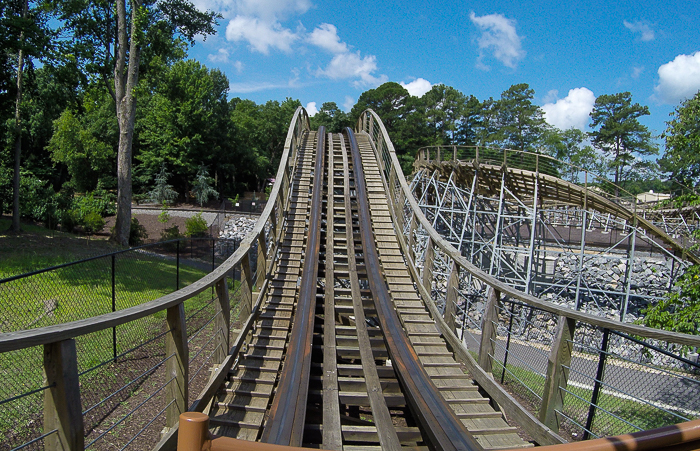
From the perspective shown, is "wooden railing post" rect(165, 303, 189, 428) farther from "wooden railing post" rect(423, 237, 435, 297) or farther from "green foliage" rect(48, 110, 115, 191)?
"green foliage" rect(48, 110, 115, 191)

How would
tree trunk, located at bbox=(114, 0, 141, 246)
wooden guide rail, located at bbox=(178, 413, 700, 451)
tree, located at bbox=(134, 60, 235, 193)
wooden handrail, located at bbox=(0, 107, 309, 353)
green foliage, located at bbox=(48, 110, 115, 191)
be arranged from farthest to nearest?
tree, located at bbox=(134, 60, 235, 193), green foliage, located at bbox=(48, 110, 115, 191), tree trunk, located at bbox=(114, 0, 141, 246), wooden handrail, located at bbox=(0, 107, 309, 353), wooden guide rail, located at bbox=(178, 413, 700, 451)

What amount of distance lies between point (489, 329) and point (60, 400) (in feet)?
11.9

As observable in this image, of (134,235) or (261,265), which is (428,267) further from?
(134,235)

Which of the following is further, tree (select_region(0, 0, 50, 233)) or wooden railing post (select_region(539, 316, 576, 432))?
tree (select_region(0, 0, 50, 233))

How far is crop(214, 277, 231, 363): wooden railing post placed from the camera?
3.90m

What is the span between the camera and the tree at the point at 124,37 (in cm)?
1463

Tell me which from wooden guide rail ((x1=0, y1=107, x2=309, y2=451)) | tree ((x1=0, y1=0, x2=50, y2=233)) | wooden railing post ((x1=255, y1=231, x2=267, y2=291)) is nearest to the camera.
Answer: wooden guide rail ((x1=0, y1=107, x2=309, y2=451))

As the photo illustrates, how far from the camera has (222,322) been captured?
3930mm

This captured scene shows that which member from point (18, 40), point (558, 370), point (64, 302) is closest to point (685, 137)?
point (558, 370)

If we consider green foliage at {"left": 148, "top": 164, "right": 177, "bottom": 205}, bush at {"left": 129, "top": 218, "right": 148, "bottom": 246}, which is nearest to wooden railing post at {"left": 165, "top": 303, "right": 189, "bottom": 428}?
bush at {"left": 129, "top": 218, "right": 148, "bottom": 246}

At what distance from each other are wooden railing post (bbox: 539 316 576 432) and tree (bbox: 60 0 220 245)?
586 inches

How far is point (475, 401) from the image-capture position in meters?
3.89

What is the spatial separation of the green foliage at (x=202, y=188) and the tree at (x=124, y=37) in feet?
63.1

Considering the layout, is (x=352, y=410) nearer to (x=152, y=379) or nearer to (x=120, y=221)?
(x=152, y=379)
